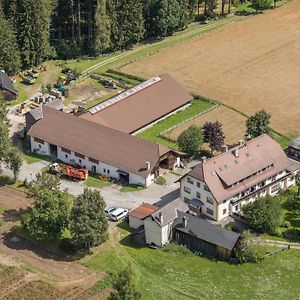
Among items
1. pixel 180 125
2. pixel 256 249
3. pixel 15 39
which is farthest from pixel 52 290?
pixel 15 39

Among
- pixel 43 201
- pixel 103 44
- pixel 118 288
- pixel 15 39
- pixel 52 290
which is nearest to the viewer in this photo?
pixel 118 288

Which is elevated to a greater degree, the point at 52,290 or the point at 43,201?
the point at 43,201

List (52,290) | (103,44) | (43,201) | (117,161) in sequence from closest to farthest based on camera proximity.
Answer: (52,290) < (43,201) < (117,161) < (103,44)

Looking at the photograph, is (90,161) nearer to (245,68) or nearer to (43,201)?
(43,201)

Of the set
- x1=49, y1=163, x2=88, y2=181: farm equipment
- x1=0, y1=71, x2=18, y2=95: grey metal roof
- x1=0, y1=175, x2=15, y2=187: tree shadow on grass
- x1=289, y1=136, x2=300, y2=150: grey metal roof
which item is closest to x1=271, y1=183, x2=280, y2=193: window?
x1=289, y1=136, x2=300, y2=150: grey metal roof

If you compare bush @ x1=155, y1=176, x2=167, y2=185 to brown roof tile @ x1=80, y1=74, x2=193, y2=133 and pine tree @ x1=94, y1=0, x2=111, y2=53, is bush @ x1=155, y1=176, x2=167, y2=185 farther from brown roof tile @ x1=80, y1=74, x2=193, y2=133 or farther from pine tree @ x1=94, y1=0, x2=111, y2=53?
pine tree @ x1=94, y1=0, x2=111, y2=53

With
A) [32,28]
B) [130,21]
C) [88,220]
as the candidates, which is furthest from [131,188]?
[130,21]
